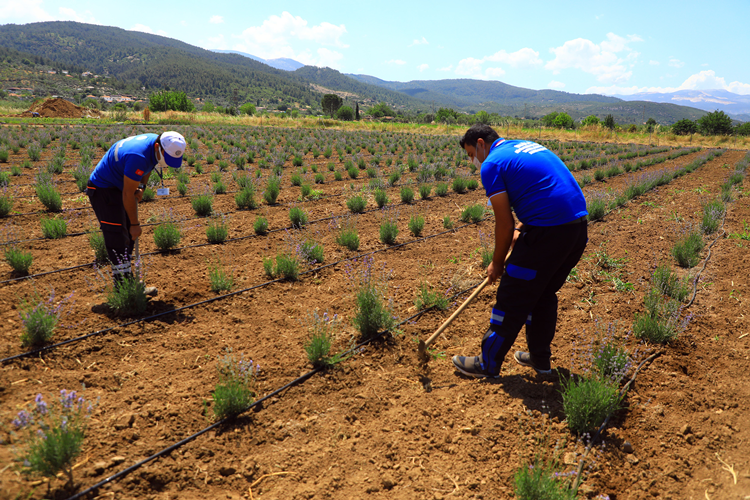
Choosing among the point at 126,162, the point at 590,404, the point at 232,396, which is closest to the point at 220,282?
the point at 126,162

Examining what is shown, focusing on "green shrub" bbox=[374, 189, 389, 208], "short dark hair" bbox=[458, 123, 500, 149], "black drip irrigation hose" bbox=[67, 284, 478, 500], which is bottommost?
"black drip irrigation hose" bbox=[67, 284, 478, 500]

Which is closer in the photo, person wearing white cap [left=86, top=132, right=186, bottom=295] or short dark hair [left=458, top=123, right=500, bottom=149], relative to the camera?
short dark hair [left=458, top=123, right=500, bottom=149]

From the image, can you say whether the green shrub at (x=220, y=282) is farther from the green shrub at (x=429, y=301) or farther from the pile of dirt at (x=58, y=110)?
the pile of dirt at (x=58, y=110)

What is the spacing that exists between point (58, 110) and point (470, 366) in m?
55.1

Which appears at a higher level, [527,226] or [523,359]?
[527,226]

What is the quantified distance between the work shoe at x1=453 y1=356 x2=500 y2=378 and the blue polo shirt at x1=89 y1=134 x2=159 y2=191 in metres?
3.76

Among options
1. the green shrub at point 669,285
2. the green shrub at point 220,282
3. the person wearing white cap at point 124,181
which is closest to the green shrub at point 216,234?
the green shrub at point 220,282

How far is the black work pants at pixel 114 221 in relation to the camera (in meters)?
4.09

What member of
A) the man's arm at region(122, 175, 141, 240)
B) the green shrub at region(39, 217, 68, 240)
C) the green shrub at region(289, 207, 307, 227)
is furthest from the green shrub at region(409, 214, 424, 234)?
the green shrub at region(39, 217, 68, 240)

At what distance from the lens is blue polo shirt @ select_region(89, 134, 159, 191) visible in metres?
3.88

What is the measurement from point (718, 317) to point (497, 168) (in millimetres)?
3760

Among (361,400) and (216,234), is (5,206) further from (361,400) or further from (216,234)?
(361,400)

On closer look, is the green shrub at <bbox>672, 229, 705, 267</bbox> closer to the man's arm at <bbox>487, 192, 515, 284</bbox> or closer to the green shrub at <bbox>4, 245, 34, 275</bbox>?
the man's arm at <bbox>487, 192, 515, 284</bbox>

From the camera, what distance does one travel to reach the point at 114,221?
4168 millimetres
